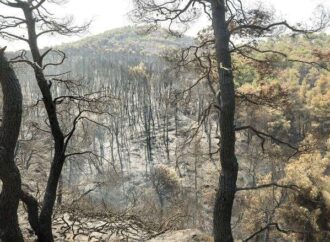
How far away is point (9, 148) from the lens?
15.7 feet

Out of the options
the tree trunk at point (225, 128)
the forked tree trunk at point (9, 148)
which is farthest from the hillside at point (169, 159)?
the forked tree trunk at point (9, 148)

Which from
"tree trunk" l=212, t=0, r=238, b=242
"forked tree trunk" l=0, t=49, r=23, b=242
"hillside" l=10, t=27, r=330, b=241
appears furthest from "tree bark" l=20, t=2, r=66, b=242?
"tree trunk" l=212, t=0, r=238, b=242

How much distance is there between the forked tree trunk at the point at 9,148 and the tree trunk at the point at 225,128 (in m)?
2.68

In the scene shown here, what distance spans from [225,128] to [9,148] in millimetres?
2832

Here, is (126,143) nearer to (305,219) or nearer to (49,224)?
(305,219)

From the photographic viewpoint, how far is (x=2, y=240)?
15.9 ft

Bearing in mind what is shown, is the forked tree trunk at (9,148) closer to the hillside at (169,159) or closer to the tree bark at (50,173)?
the tree bark at (50,173)

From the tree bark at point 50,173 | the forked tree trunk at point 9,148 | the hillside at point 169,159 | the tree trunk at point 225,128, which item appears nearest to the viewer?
the forked tree trunk at point 9,148

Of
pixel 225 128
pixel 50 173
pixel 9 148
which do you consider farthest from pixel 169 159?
pixel 9 148

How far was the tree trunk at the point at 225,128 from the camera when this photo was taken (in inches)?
228

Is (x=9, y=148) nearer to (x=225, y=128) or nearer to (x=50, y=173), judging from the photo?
(x=50, y=173)

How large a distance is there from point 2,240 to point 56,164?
5.00ft

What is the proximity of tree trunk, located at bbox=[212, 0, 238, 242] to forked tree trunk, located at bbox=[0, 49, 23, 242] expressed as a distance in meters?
2.68

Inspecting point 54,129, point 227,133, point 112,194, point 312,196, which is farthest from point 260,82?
point 112,194
